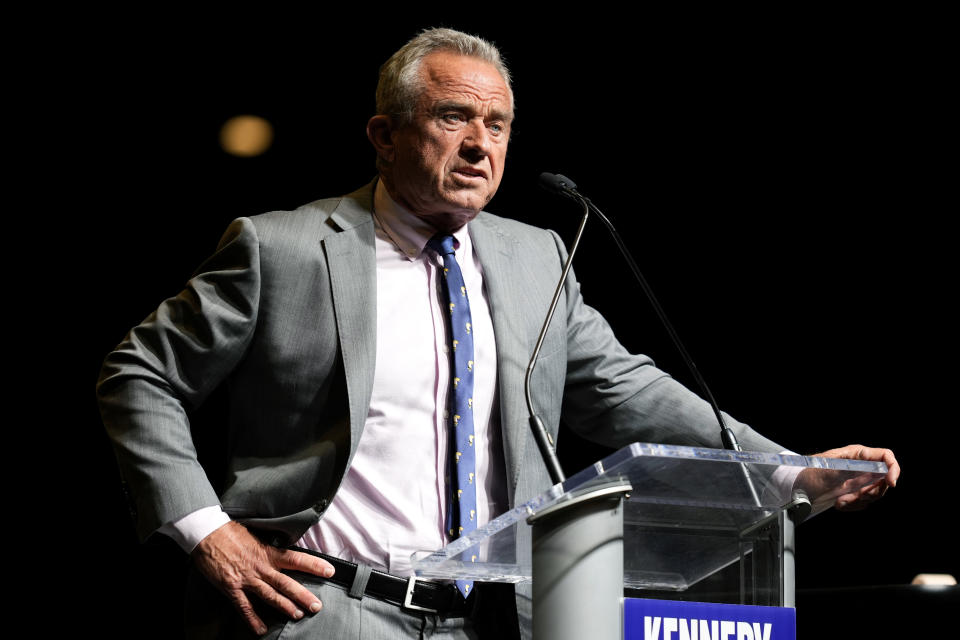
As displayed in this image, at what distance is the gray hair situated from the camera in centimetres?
238

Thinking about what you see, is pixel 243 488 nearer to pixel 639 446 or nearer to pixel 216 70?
pixel 639 446

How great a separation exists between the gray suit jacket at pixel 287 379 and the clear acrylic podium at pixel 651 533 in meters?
0.39

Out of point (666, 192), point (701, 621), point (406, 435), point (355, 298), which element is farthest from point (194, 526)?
point (666, 192)

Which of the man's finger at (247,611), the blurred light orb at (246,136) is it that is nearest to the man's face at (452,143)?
the man's finger at (247,611)

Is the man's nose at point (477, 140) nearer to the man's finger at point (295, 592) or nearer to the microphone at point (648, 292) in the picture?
the microphone at point (648, 292)

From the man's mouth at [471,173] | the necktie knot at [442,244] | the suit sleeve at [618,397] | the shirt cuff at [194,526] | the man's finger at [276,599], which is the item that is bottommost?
the man's finger at [276,599]

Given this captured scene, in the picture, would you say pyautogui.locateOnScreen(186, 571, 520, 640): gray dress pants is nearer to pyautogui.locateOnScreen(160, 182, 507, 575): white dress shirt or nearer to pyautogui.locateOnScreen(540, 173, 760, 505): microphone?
pyautogui.locateOnScreen(160, 182, 507, 575): white dress shirt

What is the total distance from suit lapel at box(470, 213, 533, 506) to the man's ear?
23 cm

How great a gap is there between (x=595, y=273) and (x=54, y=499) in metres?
1.97

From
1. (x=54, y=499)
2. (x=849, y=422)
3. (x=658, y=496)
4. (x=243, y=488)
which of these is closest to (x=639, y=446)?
(x=658, y=496)

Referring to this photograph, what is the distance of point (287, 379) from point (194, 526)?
0.30 m

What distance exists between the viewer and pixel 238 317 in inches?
82.0

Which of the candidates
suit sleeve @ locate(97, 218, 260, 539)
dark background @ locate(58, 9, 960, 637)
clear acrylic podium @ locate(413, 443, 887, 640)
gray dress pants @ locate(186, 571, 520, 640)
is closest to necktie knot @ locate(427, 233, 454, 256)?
suit sleeve @ locate(97, 218, 260, 539)

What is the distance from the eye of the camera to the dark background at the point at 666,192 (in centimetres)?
380
